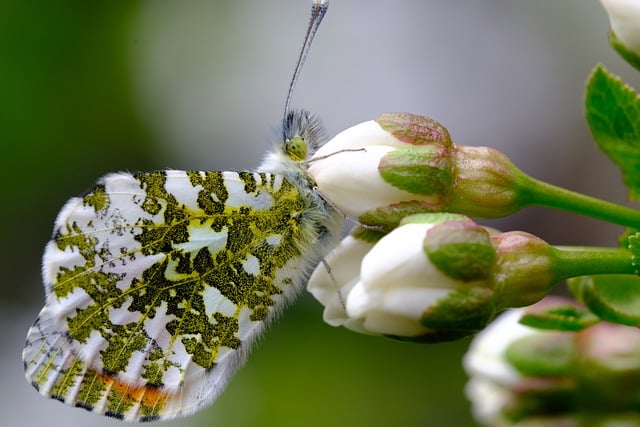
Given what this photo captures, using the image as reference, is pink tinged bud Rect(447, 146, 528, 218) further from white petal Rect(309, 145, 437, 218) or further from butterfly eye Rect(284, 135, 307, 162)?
butterfly eye Rect(284, 135, 307, 162)

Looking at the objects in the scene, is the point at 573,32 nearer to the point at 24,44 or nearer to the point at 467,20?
the point at 467,20

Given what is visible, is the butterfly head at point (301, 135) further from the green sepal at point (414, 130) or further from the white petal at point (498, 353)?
the white petal at point (498, 353)

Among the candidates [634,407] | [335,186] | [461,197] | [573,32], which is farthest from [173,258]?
[573,32]

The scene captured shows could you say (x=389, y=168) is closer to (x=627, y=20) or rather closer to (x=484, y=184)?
(x=484, y=184)

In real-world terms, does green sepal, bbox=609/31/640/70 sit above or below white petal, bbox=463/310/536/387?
above

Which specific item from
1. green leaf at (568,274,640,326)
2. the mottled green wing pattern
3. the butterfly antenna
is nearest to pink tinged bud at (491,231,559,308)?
green leaf at (568,274,640,326)

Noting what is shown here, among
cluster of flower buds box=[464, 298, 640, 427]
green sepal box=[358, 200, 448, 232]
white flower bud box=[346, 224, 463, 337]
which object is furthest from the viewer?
cluster of flower buds box=[464, 298, 640, 427]

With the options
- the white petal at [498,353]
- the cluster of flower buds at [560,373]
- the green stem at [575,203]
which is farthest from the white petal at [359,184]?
the white petal at [498,353]

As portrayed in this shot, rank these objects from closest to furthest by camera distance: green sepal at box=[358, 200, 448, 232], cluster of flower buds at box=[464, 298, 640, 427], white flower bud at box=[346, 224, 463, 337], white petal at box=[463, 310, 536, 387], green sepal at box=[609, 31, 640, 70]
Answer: white flower bud at box=[346, 224, 463, 337], green sepal at box=[358, 200, 448, 232], green sepal at box=[609, 31, 640, 70], cluster of flower buds at box=[464, 298, 640, 427], white petal at box=[463, 310, 536, 387]

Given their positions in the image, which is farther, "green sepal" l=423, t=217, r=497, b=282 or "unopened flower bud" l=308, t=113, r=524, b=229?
"unopened flower bud" l=308, t=113, r=524, b=229
